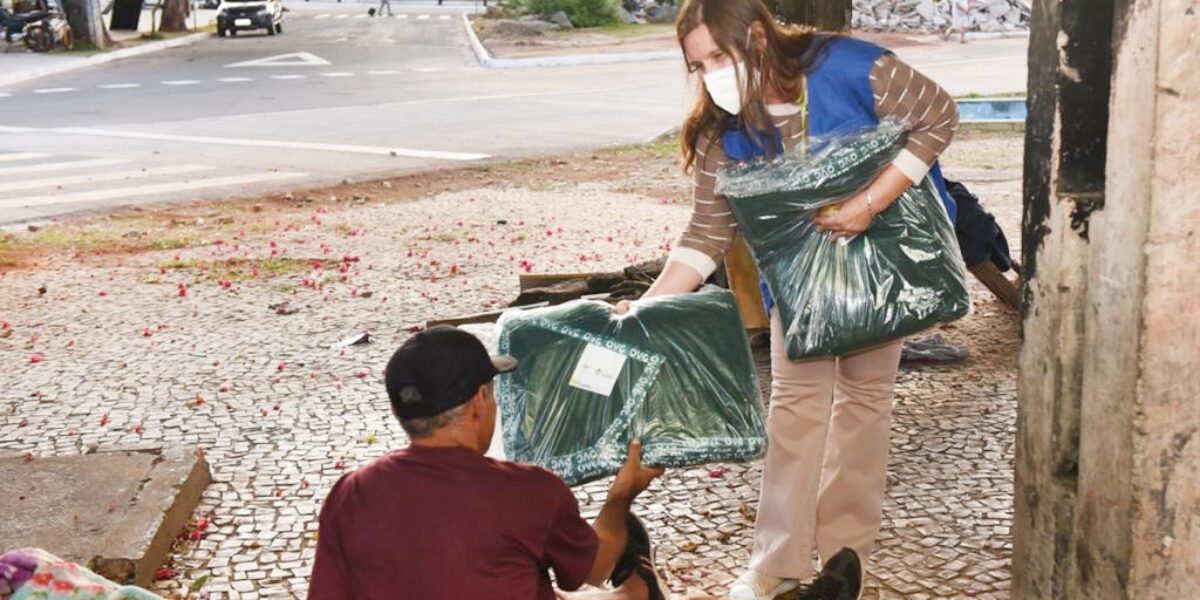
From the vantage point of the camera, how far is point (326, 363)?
6855 millimetres

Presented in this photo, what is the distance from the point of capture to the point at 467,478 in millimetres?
2773

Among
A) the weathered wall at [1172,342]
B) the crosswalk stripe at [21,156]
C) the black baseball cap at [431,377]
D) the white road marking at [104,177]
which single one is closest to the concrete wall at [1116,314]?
the weathered wall at [1172,342]

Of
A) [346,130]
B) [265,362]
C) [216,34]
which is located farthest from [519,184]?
[216,34]

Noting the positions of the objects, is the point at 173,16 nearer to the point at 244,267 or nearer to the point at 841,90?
the point at 244,267

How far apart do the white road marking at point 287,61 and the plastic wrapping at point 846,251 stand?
2486 centimetres

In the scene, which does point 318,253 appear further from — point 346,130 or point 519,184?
point 346,130

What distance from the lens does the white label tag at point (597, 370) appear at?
3430 mm

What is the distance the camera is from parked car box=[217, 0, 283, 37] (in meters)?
36.9

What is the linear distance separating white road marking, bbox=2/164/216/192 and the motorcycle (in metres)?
17.9

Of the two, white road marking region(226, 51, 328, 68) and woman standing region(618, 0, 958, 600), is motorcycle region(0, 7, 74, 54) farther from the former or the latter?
woman standing region(618, 0, 958, 600)

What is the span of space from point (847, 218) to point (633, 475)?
881 mm

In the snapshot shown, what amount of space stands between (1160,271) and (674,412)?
1.17 meters

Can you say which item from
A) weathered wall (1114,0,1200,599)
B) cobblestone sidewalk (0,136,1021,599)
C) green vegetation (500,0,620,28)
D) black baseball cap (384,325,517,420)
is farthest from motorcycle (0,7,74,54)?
weathered wall (1114,0,1200,599)

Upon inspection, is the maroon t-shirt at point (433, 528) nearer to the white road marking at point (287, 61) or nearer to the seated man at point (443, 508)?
the seated man at point (443, 508)
